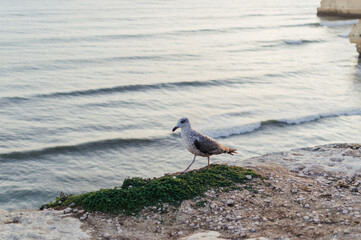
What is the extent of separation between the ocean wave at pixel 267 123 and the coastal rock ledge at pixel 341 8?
103 feet

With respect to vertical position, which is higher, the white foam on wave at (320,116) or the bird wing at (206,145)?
the bird wing at (206,145)

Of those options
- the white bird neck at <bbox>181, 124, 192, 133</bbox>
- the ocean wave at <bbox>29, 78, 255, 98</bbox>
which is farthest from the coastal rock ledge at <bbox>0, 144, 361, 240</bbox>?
the ocean wave at <bbox>29, 78, 255, 98</bbox>

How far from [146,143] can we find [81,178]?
3373 millimetres

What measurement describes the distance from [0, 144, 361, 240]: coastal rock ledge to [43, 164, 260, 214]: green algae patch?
15 centimetres

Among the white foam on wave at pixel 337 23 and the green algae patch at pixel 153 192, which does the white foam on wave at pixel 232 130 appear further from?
the white foam on wave at pixel 337 23

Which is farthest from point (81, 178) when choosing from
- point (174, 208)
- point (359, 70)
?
point (359, 70)

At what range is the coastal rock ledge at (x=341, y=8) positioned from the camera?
150ft

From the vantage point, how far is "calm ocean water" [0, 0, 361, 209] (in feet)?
45.5

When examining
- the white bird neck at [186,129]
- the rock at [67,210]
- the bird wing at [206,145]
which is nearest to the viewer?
the rock at [67,210]

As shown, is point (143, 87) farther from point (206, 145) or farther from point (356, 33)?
point (356, 33)

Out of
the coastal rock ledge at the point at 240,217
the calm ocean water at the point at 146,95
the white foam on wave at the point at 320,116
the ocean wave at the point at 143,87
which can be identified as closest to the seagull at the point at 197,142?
the coastal rock ledge at the point at 240,217

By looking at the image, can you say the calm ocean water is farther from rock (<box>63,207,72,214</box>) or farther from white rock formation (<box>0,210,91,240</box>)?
rock (<box>63,207,72,214</box>)

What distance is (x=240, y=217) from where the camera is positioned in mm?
7102

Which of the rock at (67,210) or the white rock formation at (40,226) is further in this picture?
the rock at (67,210)
